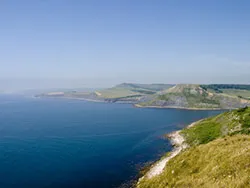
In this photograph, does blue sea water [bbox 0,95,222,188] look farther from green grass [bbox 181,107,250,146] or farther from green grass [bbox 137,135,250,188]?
green grass [bbox 137,135,250,188]

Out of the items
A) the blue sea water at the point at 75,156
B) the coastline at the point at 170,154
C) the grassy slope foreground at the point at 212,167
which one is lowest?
the blue sea water at the point at 75,156

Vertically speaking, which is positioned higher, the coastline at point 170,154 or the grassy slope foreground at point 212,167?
the grassy slope foreground at point 212,167

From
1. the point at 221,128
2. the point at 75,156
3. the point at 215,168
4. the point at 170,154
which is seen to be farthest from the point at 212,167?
the point at 221,128

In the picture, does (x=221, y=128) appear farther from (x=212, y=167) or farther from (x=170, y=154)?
(x=212, y=167)

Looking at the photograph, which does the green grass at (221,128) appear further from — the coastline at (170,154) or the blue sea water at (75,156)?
the blue sea water at (75,156)

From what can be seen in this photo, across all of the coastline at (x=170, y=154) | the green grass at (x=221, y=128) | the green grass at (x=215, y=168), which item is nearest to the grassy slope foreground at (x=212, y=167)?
the green grass at (x=215, y=168)

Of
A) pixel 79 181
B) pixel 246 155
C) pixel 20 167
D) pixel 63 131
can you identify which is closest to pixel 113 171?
pixel 79 181

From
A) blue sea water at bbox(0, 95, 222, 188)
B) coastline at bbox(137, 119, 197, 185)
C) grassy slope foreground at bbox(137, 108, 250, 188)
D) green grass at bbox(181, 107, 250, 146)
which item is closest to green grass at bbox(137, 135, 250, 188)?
grassy slope foreground at bbox(137, 108, 250, 188)

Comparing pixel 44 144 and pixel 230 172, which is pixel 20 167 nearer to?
pixel 44 144

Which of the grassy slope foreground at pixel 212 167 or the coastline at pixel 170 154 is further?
the coastline at pixel 170 154
